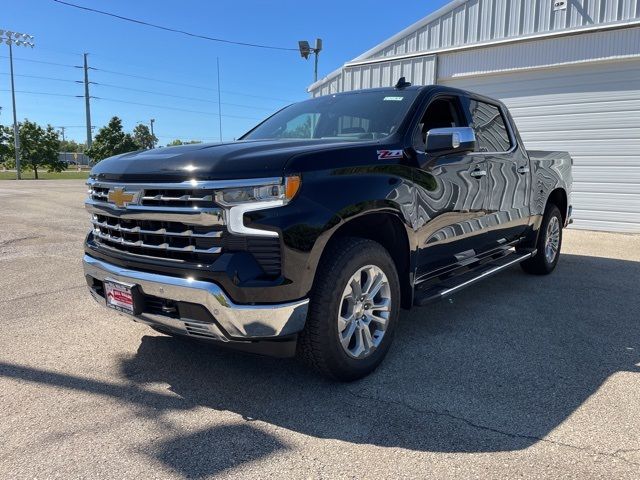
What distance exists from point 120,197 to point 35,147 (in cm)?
4451

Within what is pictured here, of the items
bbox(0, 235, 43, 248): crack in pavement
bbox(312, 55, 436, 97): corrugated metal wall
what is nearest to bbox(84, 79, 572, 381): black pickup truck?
bbox(0, 235, 43, 248): crack in pavement

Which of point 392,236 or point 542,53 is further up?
point 542,53

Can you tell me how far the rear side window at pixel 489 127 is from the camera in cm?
464

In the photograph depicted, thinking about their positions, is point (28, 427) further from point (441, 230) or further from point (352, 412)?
point (441, 230)

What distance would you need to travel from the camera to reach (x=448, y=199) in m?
3.91

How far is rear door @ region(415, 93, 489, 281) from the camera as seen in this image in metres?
3.67

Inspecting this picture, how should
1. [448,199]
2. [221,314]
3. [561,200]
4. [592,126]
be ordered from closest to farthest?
1. [221,314]
2. [448,199]
3. [561,200]
4. [592,126]

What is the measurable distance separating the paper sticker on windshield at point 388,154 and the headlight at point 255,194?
2.76ft

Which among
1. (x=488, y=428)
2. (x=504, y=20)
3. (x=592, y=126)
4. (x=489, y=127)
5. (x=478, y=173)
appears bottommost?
(x=488, y=428)

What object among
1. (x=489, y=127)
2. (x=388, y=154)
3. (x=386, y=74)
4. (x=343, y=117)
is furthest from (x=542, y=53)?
(x=388, y=154)

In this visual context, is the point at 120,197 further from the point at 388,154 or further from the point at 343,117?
the point at 343,117

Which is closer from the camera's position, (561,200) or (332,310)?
(332,310)

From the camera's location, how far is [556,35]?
9.84 metres

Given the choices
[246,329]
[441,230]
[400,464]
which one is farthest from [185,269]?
[441,230]
